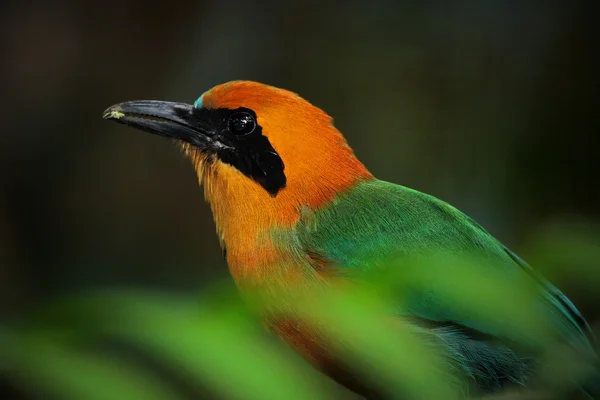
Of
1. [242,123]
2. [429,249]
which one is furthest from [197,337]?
[242,123]

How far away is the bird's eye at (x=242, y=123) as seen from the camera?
9.58ft

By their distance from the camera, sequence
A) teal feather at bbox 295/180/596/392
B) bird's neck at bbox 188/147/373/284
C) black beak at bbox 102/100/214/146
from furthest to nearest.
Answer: black beak at bbox 102/100/214/146, bird's neck at bbox 188/147/373/284, teal feather at bbox 295/180/596/392

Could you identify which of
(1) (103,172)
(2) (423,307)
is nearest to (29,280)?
(1) (103,172)

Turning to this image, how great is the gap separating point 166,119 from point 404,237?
1.03 meters

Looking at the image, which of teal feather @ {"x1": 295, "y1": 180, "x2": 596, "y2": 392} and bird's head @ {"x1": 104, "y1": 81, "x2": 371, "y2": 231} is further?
bird's head @ {"x1": 104, "y1": 81, "x2": 371, "y2": 231}

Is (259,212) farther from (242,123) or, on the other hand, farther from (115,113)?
(115,113)

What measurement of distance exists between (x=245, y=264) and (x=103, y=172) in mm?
3770

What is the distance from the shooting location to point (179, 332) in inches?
36.3

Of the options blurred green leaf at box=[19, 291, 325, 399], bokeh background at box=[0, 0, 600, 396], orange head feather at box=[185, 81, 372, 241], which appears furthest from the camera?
bokeh background at box=[0, 0, 600, 396]

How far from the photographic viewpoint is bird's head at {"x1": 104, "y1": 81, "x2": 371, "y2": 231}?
2836 millimetres

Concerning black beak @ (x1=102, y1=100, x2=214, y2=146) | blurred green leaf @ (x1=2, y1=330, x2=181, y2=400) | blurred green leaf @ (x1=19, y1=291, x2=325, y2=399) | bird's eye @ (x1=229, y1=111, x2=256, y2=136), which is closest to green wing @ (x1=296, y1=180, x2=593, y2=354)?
bird's eye @ (x1=229, y1=111, x2=256, y2=136)

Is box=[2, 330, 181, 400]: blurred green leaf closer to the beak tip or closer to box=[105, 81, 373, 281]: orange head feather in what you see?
box=[105, 81, 373, 281]: orange head feather

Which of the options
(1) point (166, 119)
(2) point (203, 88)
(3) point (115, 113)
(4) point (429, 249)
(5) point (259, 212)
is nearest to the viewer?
(4) point (429, 249)

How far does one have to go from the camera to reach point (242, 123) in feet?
9.64
